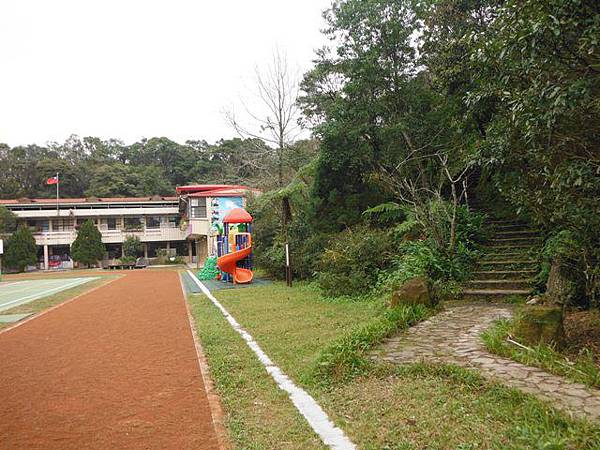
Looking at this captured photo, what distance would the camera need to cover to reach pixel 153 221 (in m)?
41.8

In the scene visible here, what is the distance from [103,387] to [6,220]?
37.8 m

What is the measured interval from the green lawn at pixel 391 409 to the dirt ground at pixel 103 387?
0.39m

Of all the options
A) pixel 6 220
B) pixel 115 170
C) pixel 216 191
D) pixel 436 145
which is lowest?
pixel 436 145

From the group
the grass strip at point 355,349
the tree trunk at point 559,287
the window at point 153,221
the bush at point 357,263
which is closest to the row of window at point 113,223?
the window at point 153,221

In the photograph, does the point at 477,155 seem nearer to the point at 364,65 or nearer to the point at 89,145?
the point at 364,65

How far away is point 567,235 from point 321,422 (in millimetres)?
5200

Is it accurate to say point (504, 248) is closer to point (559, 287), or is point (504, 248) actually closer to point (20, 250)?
point (559, 287)

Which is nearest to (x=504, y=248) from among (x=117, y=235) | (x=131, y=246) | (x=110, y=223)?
(x=131, y=246)

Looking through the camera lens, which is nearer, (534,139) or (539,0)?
(539,0)

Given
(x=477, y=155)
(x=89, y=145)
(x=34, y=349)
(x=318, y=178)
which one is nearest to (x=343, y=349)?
(x=477, y=155)

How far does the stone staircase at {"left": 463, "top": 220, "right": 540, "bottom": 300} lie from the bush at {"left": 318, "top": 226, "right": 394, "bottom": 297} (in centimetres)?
217

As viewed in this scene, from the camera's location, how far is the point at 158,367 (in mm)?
5801

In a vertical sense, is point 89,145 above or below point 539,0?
above

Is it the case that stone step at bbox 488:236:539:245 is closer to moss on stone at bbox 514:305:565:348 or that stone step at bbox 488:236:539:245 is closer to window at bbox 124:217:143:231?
moss on stone at bbox 514:305:565:348
